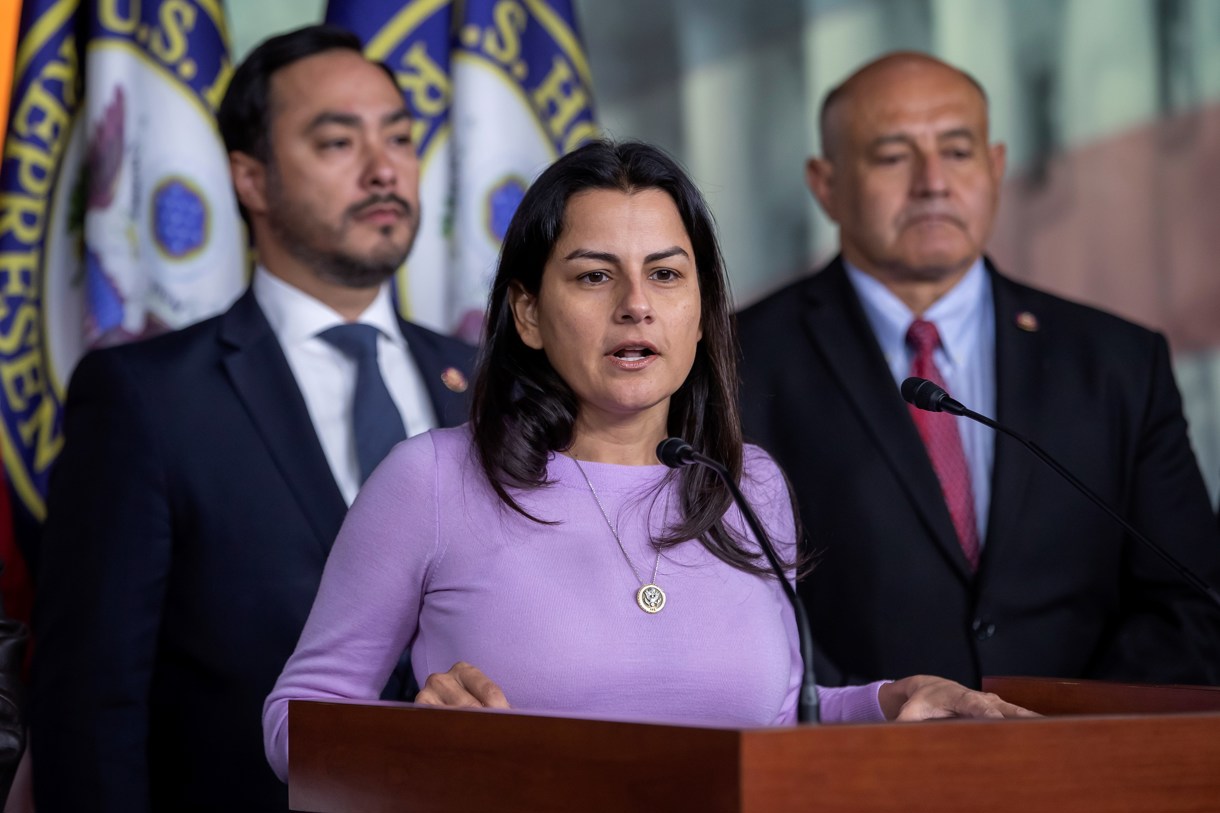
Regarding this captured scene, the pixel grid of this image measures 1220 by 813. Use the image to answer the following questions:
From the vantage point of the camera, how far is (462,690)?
1737mm

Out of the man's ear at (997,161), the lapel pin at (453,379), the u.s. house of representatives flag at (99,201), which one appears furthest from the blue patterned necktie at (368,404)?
the man's ear at (997,161)

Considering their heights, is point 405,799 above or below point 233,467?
below

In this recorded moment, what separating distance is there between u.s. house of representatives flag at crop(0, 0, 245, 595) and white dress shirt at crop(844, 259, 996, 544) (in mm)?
1439

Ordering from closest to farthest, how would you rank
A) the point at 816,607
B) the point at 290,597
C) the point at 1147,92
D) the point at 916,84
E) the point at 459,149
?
the point at 290,597 → the point at 816,607 → the point at 916,84 → the point at 459,149 → the point at 1147,92

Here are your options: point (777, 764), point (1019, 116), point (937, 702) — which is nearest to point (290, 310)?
point (937, 702)

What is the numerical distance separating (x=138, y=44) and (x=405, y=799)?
7.84ft

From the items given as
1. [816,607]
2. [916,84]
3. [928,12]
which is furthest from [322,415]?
[928,12]

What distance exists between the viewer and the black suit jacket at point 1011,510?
2828 millimetres

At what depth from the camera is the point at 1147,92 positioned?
13.6ft

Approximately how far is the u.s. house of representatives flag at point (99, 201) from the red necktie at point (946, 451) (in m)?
1.53

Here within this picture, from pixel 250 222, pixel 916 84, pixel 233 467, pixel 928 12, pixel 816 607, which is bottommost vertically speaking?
pixel 816 607

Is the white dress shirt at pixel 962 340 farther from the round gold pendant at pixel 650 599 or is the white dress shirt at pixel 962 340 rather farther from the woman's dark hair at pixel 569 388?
the round gold pendant at pixel 650 599

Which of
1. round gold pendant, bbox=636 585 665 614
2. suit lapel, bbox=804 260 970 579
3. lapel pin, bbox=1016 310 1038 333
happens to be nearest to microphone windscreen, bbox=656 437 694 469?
round gold pendant, bbox=636 585 665 614

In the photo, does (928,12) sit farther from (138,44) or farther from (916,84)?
(138,44)
